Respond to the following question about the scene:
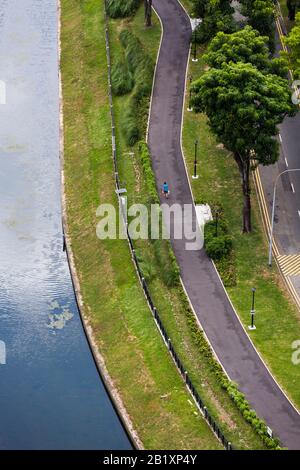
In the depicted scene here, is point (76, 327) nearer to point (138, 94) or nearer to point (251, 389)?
point (251, 389)

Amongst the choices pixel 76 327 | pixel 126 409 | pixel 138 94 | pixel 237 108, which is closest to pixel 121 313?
pixel 76 327

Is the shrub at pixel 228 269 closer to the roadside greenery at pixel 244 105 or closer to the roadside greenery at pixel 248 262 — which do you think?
the roadside greenery at pixel 248 262

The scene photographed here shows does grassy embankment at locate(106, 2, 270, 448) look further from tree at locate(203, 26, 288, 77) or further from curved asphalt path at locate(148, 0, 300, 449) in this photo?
tree at locate(203, 26, 288, 77)

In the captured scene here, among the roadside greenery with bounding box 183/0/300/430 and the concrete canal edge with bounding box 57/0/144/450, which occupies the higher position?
the roadside greenery with bounding box 183/0/300/430

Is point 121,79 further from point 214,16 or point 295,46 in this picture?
point 295,46

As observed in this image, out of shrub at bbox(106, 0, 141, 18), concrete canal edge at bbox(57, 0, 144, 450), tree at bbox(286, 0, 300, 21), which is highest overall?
tree at bbox(286, 0, 300, 21)

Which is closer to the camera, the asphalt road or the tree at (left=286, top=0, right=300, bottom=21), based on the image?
the asphalt road

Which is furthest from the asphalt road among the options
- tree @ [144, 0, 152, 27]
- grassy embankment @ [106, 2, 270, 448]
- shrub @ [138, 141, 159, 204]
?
tree @ [144, 0, 152, 27]
